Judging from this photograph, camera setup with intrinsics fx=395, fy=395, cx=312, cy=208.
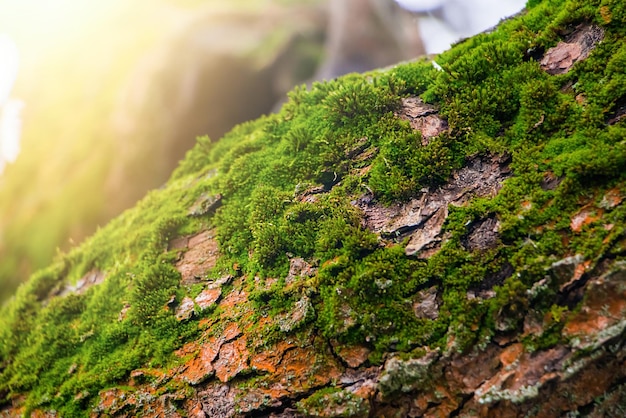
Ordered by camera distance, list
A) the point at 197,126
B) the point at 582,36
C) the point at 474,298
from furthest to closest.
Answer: the point at 197,126
the point at 582,36
the point at 474,298

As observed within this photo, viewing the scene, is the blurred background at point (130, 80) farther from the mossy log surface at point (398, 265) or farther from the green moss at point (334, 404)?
the green moss at point (334, 404)

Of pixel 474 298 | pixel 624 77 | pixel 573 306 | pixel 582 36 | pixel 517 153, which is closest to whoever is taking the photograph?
pixel 573 306

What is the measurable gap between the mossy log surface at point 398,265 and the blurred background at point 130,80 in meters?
5.69

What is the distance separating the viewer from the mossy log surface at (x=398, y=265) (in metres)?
4.06

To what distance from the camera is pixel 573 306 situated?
3.98 metres

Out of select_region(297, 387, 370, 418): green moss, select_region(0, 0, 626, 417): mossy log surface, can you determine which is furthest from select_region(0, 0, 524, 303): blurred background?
select_region(297, 387, 370, 418): green moss

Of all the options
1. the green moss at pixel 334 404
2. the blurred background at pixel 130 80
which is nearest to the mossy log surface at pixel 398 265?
the green moss at pixel 334 404

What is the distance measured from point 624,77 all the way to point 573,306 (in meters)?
2.92

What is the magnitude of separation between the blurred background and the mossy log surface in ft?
18.7

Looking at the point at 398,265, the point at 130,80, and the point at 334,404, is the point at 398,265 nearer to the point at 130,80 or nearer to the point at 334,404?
the point at 334,404

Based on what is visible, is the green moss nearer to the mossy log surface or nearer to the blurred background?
the mossy log surface

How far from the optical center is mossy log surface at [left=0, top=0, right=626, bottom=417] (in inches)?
160

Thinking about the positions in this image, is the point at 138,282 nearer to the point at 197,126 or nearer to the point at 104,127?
the point at 197,126

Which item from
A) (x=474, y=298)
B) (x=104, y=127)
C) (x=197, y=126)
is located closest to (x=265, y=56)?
(x=197, y=126)
